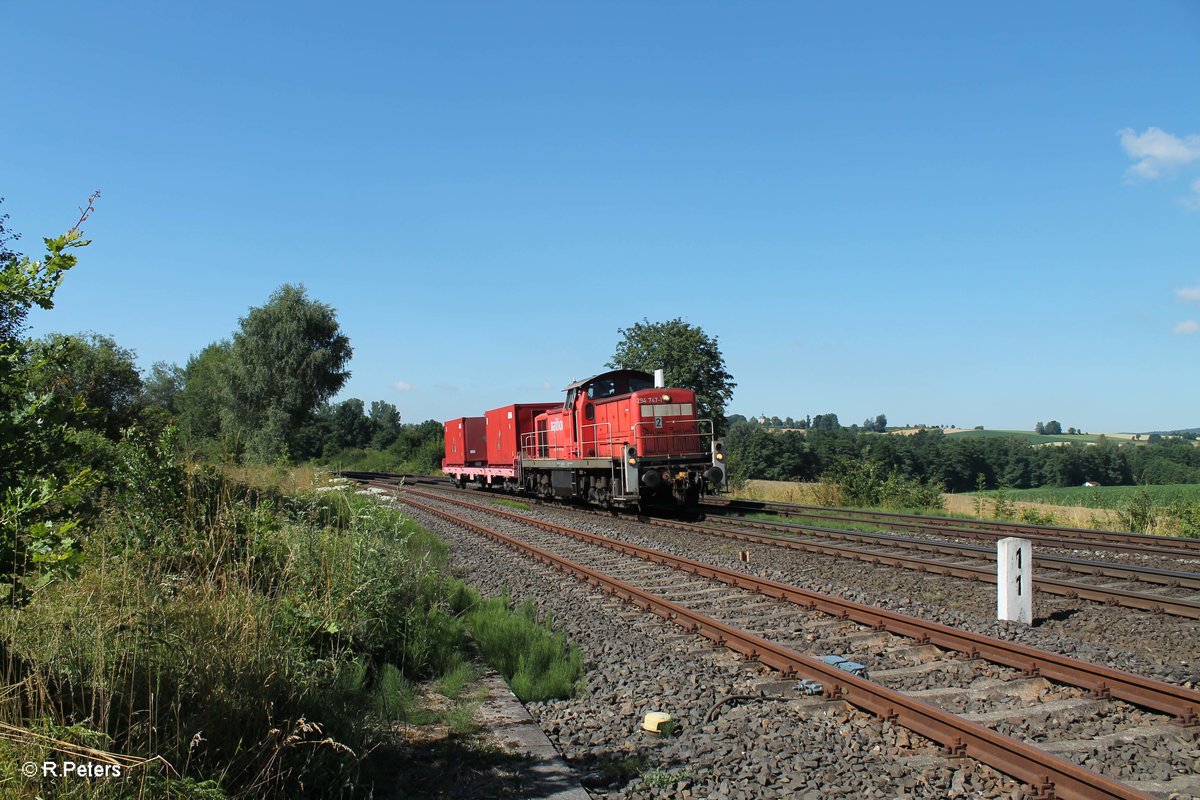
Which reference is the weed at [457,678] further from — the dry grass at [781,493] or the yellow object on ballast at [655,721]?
the dry grass at [781,493]

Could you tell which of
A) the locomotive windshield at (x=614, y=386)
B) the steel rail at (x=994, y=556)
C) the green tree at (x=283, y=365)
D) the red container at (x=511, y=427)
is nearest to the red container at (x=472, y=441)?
the red container at (x=511, y=427)

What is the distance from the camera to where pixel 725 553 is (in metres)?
12.8

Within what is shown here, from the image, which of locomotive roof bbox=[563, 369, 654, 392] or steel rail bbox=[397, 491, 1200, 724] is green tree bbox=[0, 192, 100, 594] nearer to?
steel rail bbox=[397, 491, 1200, 724]

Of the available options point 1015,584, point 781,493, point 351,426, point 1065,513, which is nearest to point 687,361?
point 781,493

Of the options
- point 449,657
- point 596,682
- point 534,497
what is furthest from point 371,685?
point 534,497

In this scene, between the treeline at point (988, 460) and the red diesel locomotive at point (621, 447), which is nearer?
the red diesel locomotive at point (621, 447)

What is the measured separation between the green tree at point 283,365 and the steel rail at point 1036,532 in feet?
115

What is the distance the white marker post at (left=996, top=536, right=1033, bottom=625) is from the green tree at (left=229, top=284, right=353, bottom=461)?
1683 inches

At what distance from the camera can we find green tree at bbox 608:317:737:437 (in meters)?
28.0

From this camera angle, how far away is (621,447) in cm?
1839

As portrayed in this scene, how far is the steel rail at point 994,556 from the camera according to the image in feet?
30.8

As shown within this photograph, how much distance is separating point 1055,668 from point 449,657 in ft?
15.7

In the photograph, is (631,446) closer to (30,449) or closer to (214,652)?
(214,652)

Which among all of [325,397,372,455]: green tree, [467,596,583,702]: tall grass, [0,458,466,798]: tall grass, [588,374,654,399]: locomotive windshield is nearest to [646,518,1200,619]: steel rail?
[467,596,583,702]: tall grass
